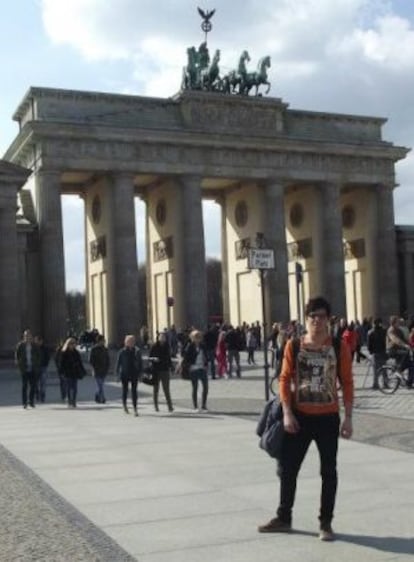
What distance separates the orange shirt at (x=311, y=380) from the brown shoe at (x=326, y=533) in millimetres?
990

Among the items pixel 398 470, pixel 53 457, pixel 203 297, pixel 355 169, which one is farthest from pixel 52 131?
pixel 398 470

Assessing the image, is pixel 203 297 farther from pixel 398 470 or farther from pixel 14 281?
pixel 398 470

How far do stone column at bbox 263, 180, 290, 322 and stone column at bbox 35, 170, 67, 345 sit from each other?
13.9 meters

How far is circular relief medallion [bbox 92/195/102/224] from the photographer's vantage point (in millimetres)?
61344

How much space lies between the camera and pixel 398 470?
11.5 meters

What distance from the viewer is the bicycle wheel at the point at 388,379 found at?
24.9 metres

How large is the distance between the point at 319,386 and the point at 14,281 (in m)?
40.4

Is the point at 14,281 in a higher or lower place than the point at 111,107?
lower

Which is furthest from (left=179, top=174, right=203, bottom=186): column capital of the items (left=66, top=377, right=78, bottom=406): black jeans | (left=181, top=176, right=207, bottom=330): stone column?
(left=66, top=377, right=78, bottom=406): black jeans

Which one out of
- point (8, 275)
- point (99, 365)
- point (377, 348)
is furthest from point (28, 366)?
point (8, 275)

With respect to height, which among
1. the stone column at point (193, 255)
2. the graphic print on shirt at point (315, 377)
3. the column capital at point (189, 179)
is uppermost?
the column capital at point (189, 179)

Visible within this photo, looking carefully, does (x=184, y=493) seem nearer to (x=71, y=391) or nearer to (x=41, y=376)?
(x=71, y=391)

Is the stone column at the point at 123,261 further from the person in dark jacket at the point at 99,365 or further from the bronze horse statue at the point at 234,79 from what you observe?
the person in dark jacket at the point at 99,365

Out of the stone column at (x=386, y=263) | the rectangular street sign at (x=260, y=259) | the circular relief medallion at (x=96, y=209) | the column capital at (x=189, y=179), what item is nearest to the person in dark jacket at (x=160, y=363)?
the rectangular street sign at (x=260, y=259)
